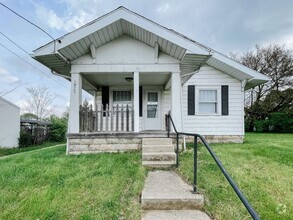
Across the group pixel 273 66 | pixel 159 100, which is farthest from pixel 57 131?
pixel 273 66

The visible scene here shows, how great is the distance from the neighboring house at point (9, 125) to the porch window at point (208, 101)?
12.4 m

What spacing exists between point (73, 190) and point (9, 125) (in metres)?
13.9

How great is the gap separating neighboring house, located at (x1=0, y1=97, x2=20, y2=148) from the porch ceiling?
29.9ft

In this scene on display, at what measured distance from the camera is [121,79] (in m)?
8.73

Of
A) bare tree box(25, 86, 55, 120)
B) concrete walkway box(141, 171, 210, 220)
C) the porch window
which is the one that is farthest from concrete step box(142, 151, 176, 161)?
bare tree box(25, 86, 55, 120)

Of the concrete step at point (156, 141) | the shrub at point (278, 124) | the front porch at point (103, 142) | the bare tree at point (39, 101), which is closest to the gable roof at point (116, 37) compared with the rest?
the front porch at point (103, 142)

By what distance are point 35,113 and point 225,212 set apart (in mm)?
32002

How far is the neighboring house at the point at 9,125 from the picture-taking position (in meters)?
15.1

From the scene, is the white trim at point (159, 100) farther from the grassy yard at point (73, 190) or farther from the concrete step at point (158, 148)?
the grassy yard at point (73, 190)

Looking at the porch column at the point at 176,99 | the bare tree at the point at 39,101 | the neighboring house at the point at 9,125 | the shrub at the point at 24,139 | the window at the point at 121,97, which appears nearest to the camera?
the porch column at the point at 176,99

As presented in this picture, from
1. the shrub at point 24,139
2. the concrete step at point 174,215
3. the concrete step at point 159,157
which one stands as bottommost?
the shrub at point 24,139

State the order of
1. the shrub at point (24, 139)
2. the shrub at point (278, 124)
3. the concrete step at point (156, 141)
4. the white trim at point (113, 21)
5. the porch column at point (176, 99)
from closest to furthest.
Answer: the white trim at point (113, 21) → the concrete step at point (156, 141) → the porch column at point (176, 99) → the shrub at point (24, 139) → the shrub at point (278, 124)

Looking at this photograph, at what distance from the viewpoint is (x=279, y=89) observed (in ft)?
76.5

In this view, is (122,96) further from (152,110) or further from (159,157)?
(159,157)
